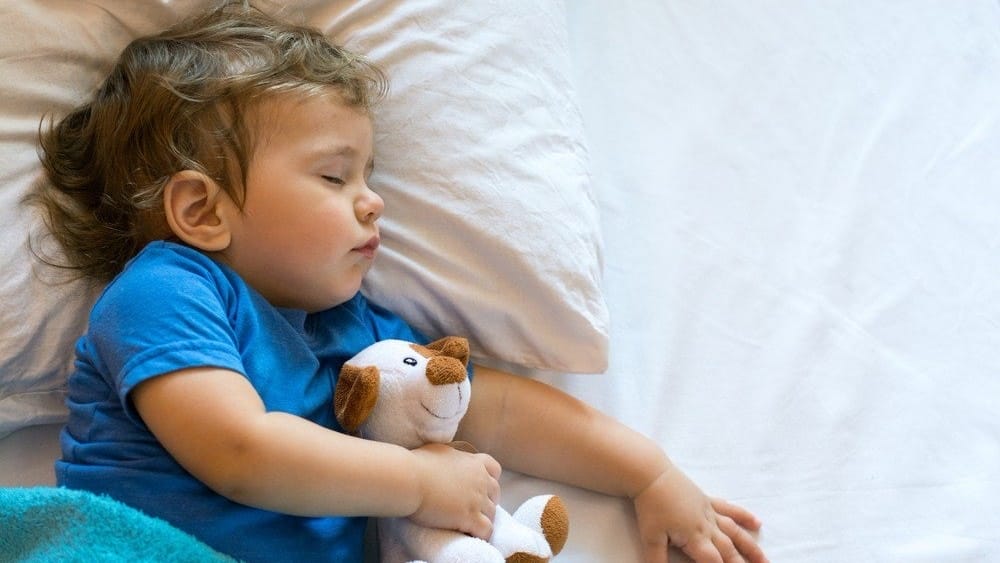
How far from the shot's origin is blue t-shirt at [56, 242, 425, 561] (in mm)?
802

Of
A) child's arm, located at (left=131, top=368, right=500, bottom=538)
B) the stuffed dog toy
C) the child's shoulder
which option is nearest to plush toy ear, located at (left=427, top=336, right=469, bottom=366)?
the stuffed dog toy

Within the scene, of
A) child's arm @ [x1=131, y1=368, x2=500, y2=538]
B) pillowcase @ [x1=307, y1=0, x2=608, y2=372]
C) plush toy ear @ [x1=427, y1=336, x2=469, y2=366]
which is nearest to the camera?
child's arm @ [x1=131, y1=368, x2=500, y2=538]

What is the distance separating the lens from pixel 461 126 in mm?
1048

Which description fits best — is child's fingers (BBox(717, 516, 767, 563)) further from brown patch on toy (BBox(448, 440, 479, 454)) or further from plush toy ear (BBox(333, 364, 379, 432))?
plush toy ear (BBox(333, 364, 379, 432))

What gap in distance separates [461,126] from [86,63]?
0.40 m

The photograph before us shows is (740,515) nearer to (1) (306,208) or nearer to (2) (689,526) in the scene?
(2) (689,526)

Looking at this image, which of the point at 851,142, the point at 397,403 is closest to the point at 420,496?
the point at 397,403

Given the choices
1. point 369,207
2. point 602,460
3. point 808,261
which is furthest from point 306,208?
point 808,261

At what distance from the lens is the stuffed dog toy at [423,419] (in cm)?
87

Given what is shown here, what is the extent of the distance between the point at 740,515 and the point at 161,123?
0.71 meters

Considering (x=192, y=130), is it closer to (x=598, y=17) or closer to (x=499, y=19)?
(x=499, y=19)

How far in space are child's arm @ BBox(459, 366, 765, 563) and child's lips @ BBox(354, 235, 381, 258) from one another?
0.18 meters

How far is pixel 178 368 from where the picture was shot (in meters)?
0.78

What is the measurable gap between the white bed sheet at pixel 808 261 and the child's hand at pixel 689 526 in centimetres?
2
